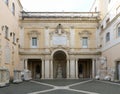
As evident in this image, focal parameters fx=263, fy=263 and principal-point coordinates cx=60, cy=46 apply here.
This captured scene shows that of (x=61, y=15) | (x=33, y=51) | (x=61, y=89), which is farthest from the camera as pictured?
(x=61, y=15)

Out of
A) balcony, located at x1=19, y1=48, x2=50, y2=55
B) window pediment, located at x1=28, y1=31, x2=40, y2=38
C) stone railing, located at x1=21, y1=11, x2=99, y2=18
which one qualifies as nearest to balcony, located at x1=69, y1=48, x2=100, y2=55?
balcony, located at x1=19, y1=48, x2=50, y2=55

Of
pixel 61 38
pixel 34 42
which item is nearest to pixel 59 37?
pixel 61 38

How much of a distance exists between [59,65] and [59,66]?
0.17 meters

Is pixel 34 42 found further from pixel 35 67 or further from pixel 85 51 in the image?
pixel 85 51

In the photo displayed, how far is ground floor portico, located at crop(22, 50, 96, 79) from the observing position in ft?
117

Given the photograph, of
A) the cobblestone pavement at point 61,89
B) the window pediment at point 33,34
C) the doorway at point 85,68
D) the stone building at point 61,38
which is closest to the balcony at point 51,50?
the stone building at point 61,38

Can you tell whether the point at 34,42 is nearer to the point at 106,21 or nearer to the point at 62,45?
the point at 62,45

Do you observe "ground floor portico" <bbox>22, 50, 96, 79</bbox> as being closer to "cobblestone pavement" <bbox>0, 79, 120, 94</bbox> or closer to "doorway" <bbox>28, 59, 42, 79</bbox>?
"doorway" <bbox>28, 59, 42, 79</bbox>

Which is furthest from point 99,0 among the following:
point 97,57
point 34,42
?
point 34,42

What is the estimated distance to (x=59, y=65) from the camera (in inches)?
1558

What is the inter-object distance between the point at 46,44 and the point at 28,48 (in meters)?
2.56

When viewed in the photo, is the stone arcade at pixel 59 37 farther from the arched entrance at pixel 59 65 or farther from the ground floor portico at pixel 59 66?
the arched entrance at pixel 59 65

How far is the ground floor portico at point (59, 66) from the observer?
3581cm

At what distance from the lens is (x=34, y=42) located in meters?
37.0
